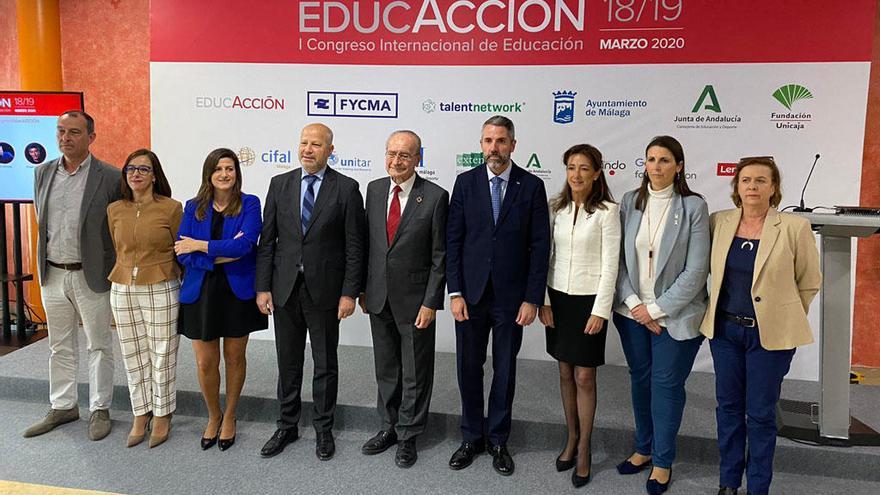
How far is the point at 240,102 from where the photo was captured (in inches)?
178

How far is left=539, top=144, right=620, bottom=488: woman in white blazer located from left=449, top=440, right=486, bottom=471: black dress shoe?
19.8 inches

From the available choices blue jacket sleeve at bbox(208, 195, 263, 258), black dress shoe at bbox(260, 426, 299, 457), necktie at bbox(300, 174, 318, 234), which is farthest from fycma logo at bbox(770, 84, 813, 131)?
black dress shoe at bbox(260, 426, 299, 457)

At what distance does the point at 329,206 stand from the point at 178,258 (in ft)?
2.64

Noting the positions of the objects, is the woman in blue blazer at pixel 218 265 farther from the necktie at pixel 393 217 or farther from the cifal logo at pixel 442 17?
the cifal logo at pixel 442 17

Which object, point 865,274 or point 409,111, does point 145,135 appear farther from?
point 865,274

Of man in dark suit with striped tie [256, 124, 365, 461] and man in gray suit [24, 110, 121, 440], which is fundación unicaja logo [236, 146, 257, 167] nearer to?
man in gray suit [24, 110, 121, 440]

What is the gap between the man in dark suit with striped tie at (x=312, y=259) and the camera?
A: 286cm

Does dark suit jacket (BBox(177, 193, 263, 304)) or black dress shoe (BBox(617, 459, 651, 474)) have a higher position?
dark suit jacket (BBox(177, 193, 263, 304))

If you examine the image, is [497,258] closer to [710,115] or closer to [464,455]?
[464,455]

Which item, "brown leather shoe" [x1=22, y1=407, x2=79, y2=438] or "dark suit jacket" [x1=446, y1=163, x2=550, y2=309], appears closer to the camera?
"dark suit jacket" [x1=446, y1=163, x2=550, y2=309]

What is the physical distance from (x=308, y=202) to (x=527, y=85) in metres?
2.01

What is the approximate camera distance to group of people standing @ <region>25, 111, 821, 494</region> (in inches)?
99.0

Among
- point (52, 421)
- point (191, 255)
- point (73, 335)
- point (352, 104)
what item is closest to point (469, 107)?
point (352, 104)

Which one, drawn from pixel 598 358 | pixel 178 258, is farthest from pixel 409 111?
pixel 598 358
